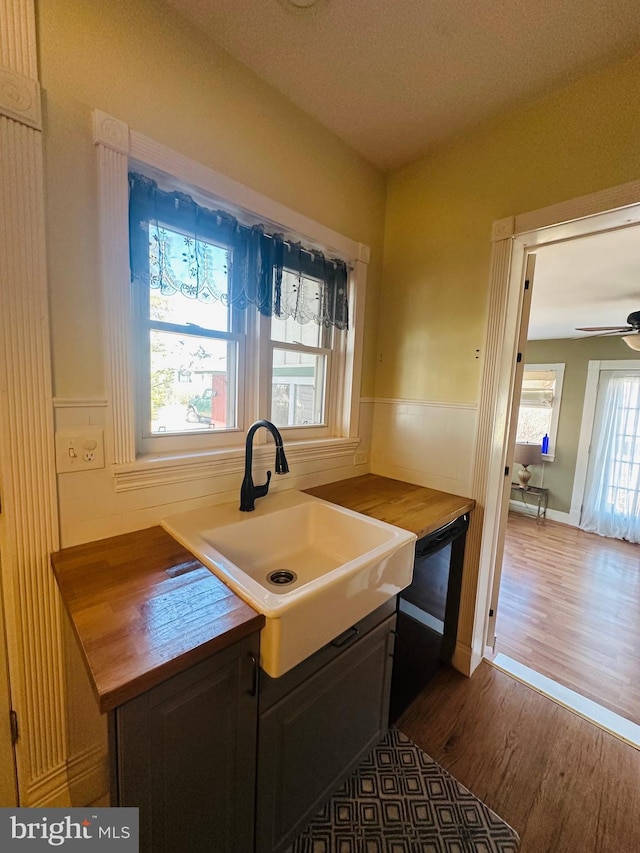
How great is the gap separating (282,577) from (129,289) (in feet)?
3.73

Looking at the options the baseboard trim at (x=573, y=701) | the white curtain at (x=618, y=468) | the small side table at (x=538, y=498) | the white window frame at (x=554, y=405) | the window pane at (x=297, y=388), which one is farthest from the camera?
the small side table at (x=538, y=498)

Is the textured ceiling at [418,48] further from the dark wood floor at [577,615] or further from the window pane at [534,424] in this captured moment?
the window pane at [534,424]

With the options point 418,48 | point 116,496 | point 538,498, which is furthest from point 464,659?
point 538,498

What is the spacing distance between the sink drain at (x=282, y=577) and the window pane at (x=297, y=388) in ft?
2.43

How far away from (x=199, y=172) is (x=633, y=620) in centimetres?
386

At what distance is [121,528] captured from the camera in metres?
1.18

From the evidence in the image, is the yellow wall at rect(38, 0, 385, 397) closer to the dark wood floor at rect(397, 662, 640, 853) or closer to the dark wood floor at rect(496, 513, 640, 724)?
the dark wood floor at rect(397, 662, 640, 853)

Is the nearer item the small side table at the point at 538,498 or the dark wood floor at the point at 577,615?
the dark wood floor at the point at 577,615

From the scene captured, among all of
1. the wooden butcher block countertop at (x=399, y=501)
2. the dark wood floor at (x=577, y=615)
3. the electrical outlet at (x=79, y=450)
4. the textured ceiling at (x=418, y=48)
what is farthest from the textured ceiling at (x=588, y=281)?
the dark wood floor at (x=577, y=615)

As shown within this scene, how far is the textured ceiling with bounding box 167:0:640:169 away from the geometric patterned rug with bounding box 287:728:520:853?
270cm

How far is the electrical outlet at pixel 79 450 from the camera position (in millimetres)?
1047

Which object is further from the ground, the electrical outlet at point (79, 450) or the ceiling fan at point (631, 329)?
the ceiling fan at point (631, 329)

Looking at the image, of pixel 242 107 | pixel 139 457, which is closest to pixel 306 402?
pixel 139 457

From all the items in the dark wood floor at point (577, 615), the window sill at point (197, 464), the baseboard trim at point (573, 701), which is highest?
the window sill at point (197, 464)
